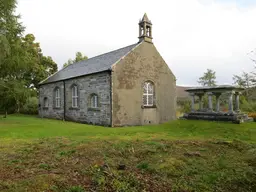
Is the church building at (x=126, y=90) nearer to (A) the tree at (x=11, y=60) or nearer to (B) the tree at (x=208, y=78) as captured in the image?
(A) the tree at (x=11, y=60)

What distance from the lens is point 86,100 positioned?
19.4 meters

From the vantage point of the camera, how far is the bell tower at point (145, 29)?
1954 centimetres

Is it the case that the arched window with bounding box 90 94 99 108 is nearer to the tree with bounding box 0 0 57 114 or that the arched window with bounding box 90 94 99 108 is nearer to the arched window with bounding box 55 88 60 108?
the tree with bounding box 0 0 57 114

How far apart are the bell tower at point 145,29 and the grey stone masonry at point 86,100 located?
5401mm

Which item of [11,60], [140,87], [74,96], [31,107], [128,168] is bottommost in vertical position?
[128,168]

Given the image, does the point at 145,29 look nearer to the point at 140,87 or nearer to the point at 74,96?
the point at 140,87

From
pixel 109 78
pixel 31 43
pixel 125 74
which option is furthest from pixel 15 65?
pixel 31 43

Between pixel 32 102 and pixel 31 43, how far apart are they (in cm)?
1154

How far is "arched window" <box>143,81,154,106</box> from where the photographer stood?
19203mm

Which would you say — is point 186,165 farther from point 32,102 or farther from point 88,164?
point 32,102

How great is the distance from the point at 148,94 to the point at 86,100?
5.68 meters

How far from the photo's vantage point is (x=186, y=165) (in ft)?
19.3

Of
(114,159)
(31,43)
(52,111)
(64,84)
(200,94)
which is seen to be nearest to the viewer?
(114,159)

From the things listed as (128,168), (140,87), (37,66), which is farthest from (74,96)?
(37,66)
